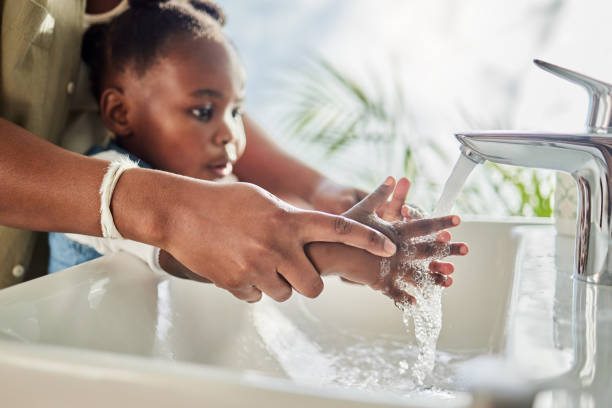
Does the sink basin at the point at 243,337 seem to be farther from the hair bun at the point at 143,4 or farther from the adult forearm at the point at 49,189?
the hair bun at the point at 143,4

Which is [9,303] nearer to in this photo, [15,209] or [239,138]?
[15,209]

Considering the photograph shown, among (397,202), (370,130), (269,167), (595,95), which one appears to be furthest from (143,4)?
(370,130)

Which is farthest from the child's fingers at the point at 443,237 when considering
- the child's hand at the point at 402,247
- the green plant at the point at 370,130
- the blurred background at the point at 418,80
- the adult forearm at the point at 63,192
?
the green plant at the point at 370,130

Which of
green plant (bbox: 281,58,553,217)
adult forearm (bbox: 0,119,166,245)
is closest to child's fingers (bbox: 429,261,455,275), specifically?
adult forearm (bbox: 0,119,166,245)

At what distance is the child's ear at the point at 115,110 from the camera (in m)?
0.72

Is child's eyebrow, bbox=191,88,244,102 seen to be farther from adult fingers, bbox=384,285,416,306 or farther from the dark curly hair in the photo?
adult fingers, bbox=384,285,416,306

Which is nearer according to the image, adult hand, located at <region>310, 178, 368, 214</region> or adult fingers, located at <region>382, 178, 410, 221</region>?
adult fingers, located at <region>382, 178, 410, 221</region>

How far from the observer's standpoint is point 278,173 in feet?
3.04

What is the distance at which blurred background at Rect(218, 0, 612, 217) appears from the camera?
5.24 feet

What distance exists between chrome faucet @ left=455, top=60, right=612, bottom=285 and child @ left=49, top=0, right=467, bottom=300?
13.4 inches

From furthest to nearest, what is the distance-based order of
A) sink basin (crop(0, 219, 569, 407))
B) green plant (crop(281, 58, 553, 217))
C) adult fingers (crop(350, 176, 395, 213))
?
green plant (crop(281, 58, 553, 217))
adult fingers (crop(350, 176, 395, 213))
sink basin (crop(0, 219, 569, 407))

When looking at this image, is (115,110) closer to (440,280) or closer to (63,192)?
(63,192)

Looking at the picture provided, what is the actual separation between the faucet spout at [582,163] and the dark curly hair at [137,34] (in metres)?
0.40

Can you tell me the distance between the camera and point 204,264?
0.41 metres
